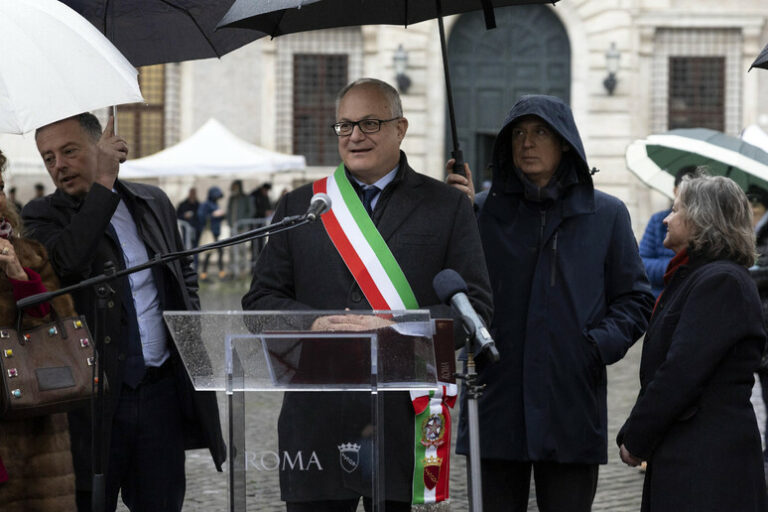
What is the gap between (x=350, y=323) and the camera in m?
3.40

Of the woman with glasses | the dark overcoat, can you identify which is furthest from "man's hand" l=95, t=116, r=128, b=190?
the woman with glasses

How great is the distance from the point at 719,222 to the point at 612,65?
2185 centimetres

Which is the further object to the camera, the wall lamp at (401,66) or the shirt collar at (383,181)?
the wall lamp at (401,66)

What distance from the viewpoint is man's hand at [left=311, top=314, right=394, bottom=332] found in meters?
3.38

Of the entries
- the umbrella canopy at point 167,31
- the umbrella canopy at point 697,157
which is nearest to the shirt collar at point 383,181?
the umbrella canopy at point 167,31

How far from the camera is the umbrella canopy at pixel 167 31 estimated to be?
4965 mm

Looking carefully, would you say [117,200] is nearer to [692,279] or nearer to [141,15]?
[141,15]

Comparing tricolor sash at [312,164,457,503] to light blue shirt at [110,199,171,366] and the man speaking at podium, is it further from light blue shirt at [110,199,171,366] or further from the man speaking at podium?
light blue shirt at [110,199,171,366]

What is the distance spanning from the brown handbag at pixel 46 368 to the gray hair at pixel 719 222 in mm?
1969

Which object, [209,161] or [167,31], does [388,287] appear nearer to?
[167,31]

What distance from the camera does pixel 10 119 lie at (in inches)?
143

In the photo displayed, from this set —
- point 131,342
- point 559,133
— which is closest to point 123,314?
point 131,342

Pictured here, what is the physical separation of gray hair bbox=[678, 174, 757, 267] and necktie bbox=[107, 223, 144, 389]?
1857 mm

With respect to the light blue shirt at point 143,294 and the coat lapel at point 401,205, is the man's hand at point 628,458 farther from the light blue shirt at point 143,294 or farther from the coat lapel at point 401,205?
the light blue shirt at point 143,294
